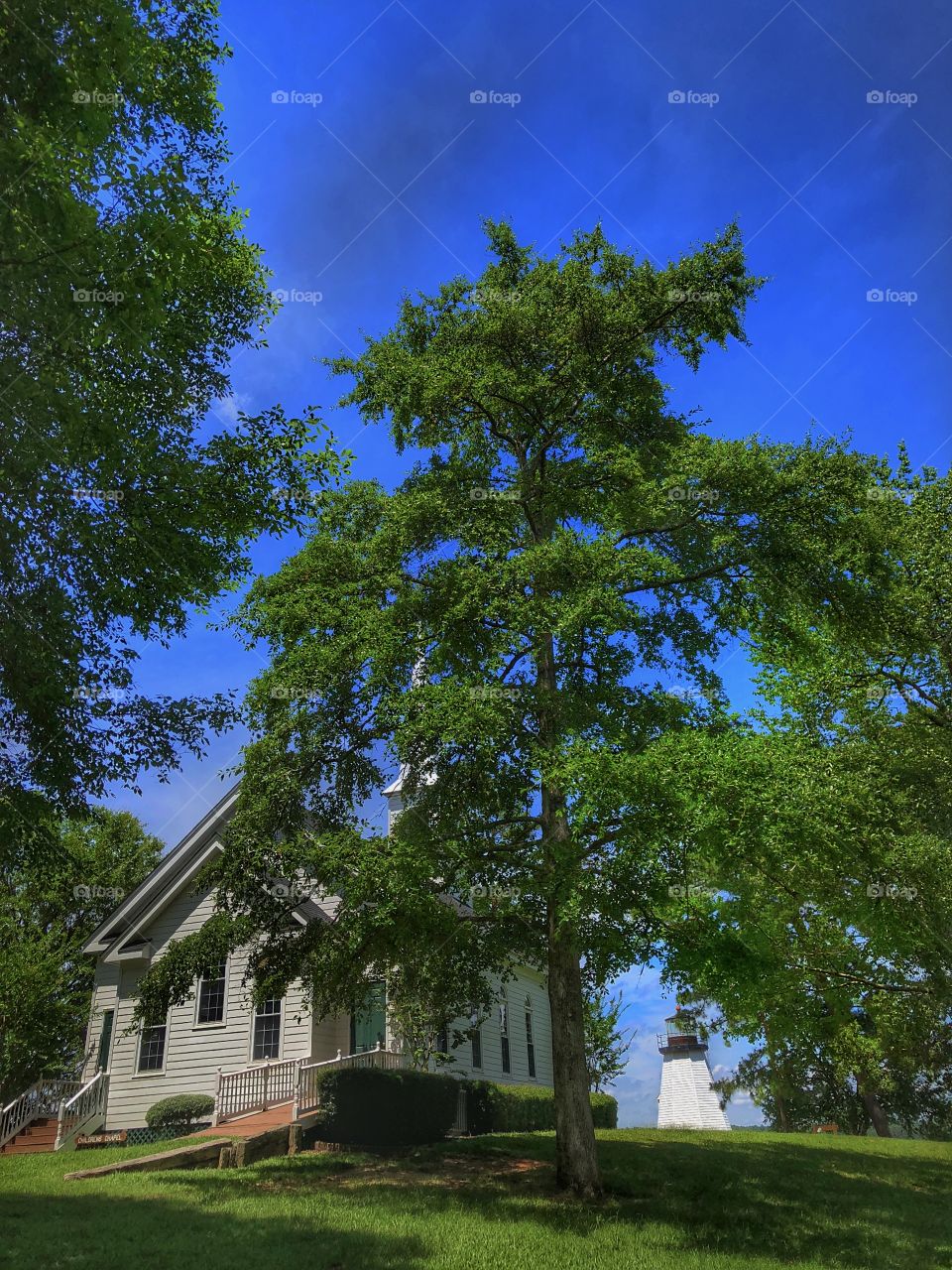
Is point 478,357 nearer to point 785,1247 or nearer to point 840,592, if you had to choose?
point 840,592

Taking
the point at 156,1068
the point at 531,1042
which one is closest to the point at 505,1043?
the point at 531,1042

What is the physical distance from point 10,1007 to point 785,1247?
25924mm

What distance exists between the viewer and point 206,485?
35.7 feet

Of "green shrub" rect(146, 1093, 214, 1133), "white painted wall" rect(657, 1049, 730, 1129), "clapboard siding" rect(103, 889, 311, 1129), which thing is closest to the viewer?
"green shrub" rect(146, 1093, 214, 1133)

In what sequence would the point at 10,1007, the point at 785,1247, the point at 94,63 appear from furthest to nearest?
1. the point at 10,1007
2. the point at 785,1247
3. the point at 94,63

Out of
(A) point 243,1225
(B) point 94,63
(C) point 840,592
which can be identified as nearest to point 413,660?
(C) point 840,592

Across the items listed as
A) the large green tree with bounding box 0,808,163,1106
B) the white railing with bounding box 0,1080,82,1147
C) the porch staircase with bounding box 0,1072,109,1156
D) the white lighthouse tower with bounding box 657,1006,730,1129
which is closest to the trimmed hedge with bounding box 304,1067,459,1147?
the porch staircase with bounding box 0,1072,109,1156

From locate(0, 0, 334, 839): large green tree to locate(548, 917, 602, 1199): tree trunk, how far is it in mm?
6809

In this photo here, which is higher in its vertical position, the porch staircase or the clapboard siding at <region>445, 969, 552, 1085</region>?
the clapboard siding at <region>445, 969, 552, 1085</region>

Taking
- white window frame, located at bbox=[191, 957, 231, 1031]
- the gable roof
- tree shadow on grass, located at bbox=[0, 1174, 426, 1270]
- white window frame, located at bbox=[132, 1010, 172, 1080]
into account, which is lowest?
tree shadow on grass, located at bbox=[0, 1174, 426, 1270]

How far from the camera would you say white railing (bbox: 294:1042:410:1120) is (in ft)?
57.5

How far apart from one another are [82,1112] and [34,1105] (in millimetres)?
2190

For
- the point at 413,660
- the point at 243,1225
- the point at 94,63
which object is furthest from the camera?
the point at 413,660

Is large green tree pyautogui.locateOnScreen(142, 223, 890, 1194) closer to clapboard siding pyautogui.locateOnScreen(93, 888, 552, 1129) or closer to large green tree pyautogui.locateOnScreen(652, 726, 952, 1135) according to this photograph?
large green tree pyautogui.locateOnScreen(652, 726, 952, 1135)
